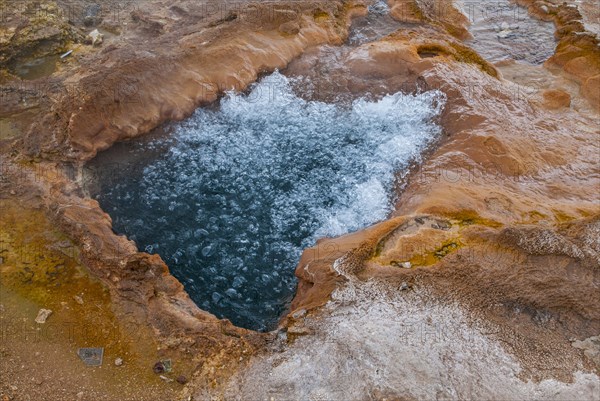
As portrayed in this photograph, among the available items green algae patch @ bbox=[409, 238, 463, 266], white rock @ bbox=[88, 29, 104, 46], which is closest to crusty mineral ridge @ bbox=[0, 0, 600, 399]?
green algae patch @ bbox=[409, 238, 463, 266]

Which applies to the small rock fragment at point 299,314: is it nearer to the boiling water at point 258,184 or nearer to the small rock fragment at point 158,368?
the boiling water at point 258,184

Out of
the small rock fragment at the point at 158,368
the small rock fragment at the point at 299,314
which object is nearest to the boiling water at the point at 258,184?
the small rock fragment at the point at 299,314

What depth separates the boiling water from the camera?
19.9 feet

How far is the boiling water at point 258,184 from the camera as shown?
6078mm

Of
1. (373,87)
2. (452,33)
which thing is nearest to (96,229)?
(373,87)

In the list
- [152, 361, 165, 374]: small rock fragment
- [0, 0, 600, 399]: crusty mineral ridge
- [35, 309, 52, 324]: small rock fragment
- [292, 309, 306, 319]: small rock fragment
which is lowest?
[35, 309, 52, 324]: small rock fragment

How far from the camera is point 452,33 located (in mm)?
10438

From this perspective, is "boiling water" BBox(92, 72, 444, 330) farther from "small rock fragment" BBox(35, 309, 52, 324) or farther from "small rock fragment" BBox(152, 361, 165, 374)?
"small rock fragment" BBox(35, 309, 52, 324)

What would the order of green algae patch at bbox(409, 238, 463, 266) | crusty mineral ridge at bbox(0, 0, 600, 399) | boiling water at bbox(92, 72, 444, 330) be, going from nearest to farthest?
1. crusty mineral ridge at bbox(0, 0, 600, 399)
2. green algae patch at bbox(409, 238, 463, 266)
3. boiling water at bbox(92, 72, 444, 330)

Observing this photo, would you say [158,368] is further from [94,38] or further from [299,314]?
[94,38]

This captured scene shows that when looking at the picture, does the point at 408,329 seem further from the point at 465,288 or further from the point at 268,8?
the point at 268,8

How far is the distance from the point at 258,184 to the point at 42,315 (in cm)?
323

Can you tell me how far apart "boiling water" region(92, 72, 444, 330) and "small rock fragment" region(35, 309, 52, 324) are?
1.48 meters

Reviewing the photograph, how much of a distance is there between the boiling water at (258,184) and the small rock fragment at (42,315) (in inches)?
58.1
